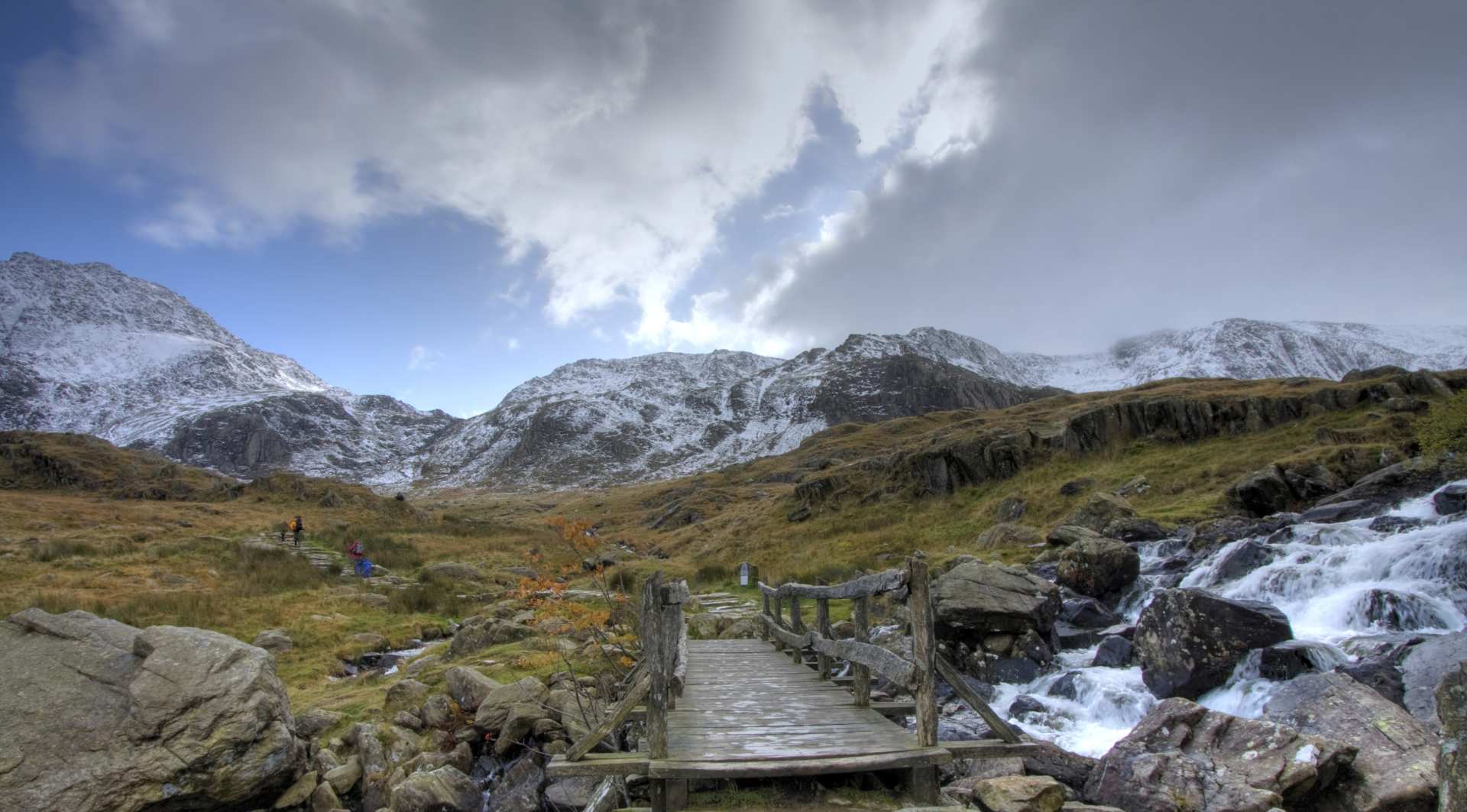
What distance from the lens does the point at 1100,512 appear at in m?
26.5

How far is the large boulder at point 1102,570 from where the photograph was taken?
18.0 metres

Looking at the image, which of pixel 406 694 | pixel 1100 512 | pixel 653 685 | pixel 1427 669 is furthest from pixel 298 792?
pixel 1100 512

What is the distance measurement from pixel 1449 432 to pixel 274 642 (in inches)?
1424

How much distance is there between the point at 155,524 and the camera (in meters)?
39.2

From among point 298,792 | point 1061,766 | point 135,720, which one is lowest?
point 298,792

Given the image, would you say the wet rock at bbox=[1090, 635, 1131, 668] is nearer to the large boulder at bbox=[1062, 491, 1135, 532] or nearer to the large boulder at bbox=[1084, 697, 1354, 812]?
the large boulder at bbox=[1084, 697, 1354, 812]

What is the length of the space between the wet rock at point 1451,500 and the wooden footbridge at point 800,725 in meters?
19.5

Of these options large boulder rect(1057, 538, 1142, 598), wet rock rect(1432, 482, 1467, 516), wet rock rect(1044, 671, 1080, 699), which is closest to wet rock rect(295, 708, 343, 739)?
wet rock rect(1044, 671, 1080, 699)

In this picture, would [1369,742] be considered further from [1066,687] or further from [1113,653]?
[1113,653]

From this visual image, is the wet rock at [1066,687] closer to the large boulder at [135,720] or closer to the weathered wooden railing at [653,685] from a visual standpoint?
the weathered wooden railing at [653,685]

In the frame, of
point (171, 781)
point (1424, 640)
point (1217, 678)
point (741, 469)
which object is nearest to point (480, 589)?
point (171, 781)

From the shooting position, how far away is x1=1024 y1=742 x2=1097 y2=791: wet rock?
8.90 metres

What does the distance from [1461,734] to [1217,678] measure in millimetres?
7237

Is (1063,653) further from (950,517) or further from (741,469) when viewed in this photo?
(741,469)
